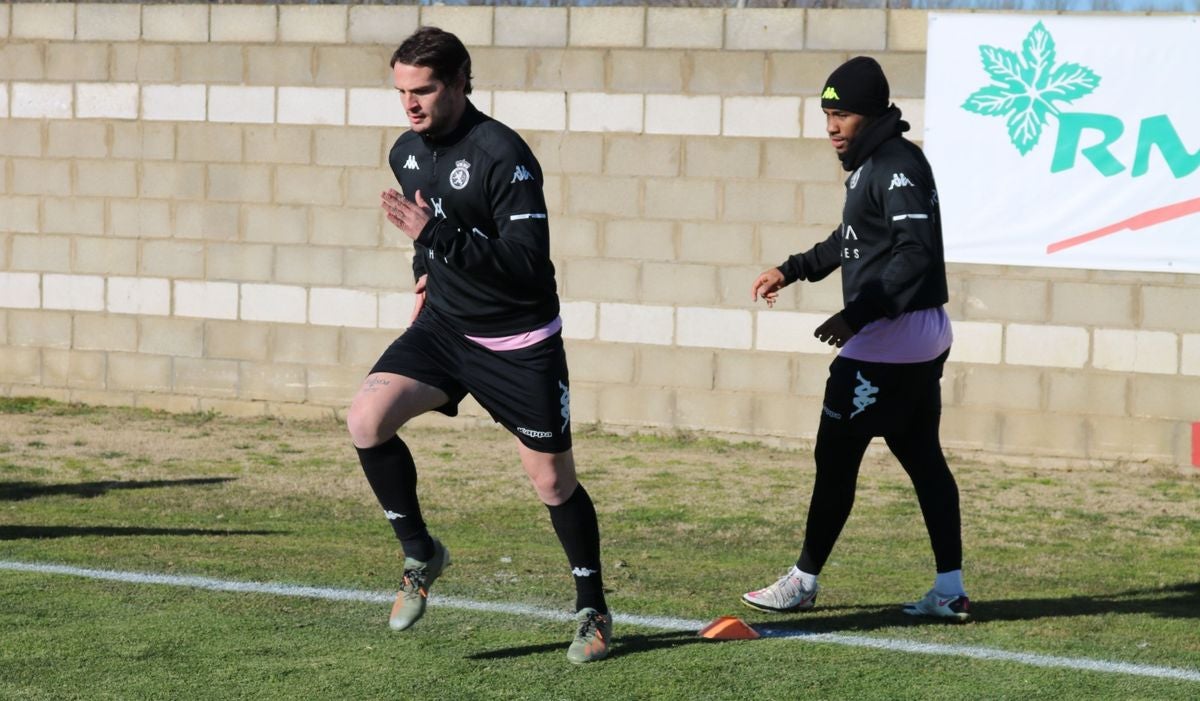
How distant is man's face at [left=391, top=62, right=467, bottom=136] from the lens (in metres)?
4.83

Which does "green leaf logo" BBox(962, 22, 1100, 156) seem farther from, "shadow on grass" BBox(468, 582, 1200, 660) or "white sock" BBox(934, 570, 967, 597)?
"white sock" BBox(934, 570, 967, 597)

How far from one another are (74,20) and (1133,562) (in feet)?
28.4

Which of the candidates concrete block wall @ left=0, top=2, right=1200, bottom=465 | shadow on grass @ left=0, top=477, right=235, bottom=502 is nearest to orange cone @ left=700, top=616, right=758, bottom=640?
shadow on grass @ left=0, top=477, right=235, bottom=502

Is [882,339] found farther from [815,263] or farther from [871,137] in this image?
[871,137]

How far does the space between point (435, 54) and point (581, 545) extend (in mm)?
1575

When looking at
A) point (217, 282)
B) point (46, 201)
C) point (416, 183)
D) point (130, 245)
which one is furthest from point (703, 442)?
point (416, 183)

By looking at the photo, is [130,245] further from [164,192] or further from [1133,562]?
[1133,562]

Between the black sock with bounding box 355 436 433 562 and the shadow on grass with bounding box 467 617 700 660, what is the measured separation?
1.35ft

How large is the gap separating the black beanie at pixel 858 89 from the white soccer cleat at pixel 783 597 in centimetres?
166

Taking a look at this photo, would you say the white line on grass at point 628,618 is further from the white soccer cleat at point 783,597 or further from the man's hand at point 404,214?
the man's hand at point 404,214

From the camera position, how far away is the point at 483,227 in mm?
4938

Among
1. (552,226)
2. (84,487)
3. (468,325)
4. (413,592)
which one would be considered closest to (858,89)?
(468,325)

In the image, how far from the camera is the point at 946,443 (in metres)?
10.4

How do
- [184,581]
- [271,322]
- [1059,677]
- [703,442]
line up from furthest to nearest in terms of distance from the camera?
[271,322] < [703,442] < [184,581] < [1059,677]
